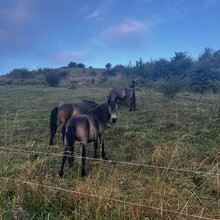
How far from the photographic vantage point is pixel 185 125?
33.5 ft

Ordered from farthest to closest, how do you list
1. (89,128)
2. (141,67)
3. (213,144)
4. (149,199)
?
(141,67), (213,144), (89,128), (149,199)

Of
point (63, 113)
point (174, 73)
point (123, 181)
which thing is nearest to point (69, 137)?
point (123, 181)

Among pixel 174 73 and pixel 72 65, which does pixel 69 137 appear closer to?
pixel 174 73

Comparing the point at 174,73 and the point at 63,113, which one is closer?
the point at 63,113

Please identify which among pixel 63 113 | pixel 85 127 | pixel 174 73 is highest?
pixel 174 73

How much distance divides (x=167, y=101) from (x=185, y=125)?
6.94 meters

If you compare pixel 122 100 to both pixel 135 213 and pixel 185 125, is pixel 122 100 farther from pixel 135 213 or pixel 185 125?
pixel 135 213

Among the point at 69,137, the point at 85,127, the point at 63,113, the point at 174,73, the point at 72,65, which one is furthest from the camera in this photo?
the point at 72,65

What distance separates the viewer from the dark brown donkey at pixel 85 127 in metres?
5.94

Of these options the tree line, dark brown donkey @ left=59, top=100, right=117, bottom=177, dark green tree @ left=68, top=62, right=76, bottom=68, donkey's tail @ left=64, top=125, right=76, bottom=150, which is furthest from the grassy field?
dark green tree @ left=68, top=62, right=76, bottom=68

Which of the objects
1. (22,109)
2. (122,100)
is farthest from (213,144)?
(22,109)

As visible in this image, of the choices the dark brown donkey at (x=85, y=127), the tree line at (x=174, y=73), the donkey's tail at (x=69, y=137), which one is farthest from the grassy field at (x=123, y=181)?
the tree line at (x=174, y=73)

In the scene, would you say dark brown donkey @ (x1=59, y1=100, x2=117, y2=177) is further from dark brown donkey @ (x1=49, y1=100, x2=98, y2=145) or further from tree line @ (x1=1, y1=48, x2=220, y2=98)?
tree line @ (x1=1, y1=48, x2=220, y2=98)

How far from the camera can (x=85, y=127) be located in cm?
622
